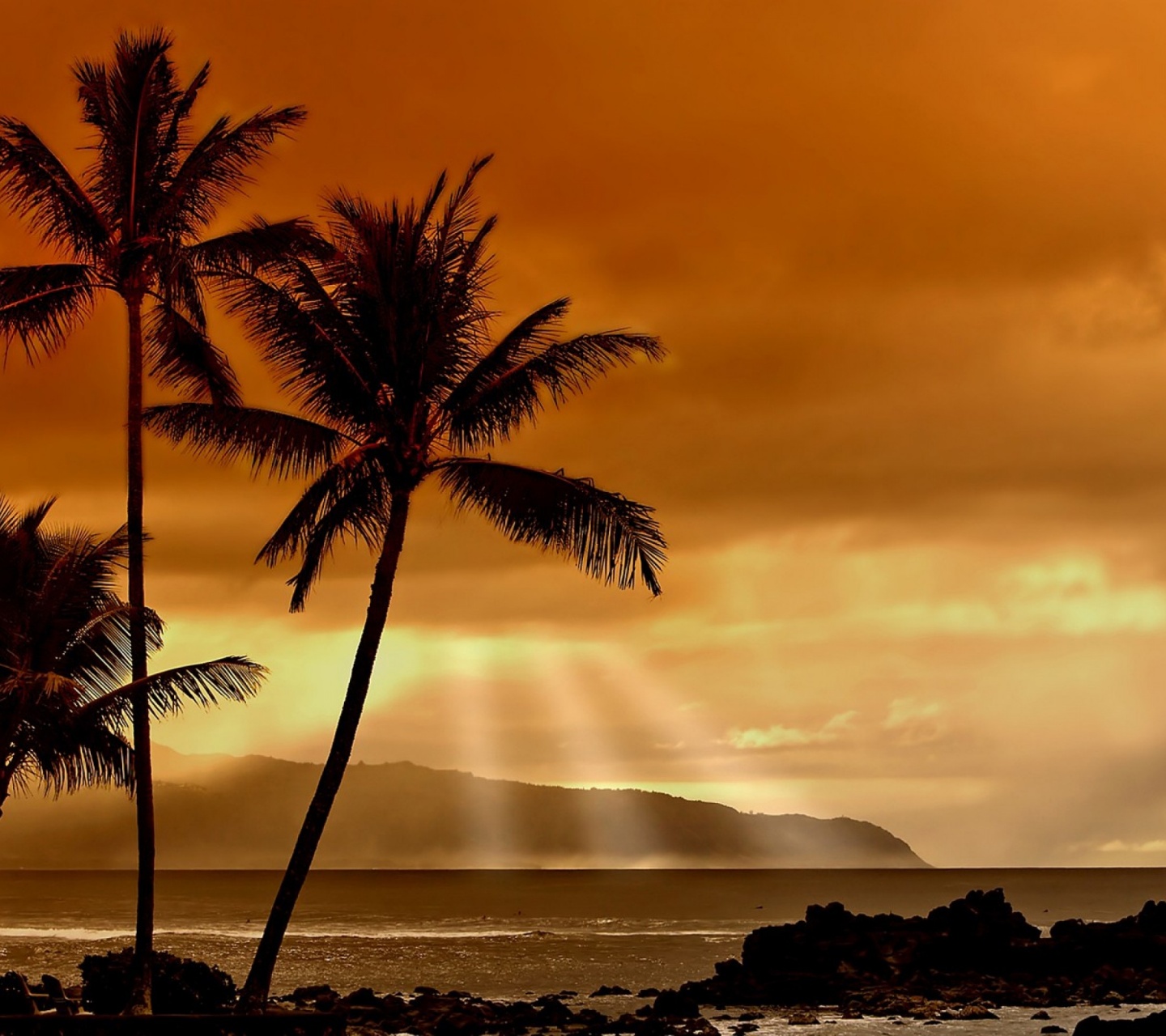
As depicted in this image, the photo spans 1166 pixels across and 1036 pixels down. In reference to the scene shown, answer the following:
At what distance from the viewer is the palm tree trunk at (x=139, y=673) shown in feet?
64.4

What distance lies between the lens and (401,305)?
69.7 ft

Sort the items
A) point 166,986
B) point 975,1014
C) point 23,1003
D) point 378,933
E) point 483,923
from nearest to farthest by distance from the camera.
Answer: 1. point 23,1003
2. point 166,986
3. point 975,1014
4. point 378,933
5. point 483,923

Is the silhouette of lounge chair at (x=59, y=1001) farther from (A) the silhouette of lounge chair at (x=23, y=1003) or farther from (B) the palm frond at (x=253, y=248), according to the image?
(B) the palm frond at (x=253, y=248)

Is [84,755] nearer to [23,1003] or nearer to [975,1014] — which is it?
[23,1003]

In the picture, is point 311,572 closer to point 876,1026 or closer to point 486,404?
point 486,404

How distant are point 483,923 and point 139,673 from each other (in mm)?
77624

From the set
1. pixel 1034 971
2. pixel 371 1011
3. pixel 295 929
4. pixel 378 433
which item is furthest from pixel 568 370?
pixel 295 929

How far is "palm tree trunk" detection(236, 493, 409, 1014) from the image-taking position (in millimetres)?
20359

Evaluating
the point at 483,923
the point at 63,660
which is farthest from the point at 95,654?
the point at 483,923

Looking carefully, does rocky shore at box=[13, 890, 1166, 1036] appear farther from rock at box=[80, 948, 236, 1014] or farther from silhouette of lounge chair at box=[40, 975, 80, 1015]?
silhouette of lounge chair at box=[40, 975, 80, 1015]

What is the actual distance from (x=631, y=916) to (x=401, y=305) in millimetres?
85205

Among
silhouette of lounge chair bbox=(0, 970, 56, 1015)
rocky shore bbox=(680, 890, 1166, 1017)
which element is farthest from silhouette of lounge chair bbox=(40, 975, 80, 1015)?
rocky shore bbox=(680, 890, 1166, 1017)

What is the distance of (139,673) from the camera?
20.1 meters

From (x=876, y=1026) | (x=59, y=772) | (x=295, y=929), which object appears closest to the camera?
(x=59, y=772)
